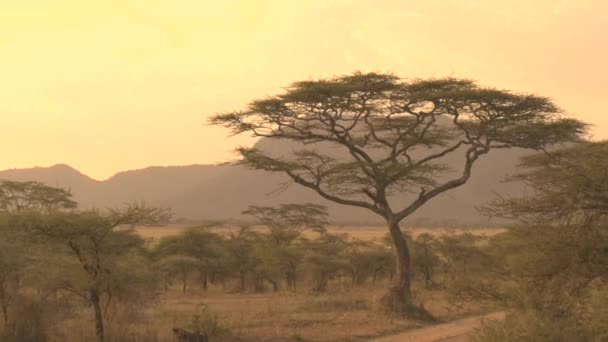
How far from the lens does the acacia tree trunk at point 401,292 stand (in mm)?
20047

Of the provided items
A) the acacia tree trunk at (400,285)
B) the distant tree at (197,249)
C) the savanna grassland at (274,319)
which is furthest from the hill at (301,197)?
the acacia tree trunk at (400,285)

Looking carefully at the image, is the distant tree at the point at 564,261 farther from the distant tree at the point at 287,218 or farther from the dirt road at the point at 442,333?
the distant tree at the point at 287,218

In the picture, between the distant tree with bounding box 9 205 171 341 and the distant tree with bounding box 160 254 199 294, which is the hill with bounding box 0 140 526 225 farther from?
the distant tree with bounding box 9 205 171 341

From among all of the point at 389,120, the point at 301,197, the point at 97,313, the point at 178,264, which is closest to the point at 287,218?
the point at 178,264

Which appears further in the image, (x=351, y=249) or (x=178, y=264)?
(x=351, y=249)

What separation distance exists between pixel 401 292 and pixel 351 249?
18.2 meters

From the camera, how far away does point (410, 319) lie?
19.6 meters

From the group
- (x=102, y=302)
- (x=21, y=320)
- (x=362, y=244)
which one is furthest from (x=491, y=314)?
(x=362, y=244)

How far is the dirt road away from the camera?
16.0 m

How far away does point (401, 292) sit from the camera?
2056 centimetres

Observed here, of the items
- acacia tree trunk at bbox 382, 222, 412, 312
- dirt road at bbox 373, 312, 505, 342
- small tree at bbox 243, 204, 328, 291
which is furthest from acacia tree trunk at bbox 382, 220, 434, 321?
small tree at bbox 243, 204, 328, 291

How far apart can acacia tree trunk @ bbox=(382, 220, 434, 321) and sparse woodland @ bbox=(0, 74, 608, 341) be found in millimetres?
43

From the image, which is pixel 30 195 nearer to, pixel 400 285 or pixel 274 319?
pixel 274 319

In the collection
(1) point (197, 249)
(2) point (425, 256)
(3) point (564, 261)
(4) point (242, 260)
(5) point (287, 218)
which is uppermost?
(5) point (287, 218)
